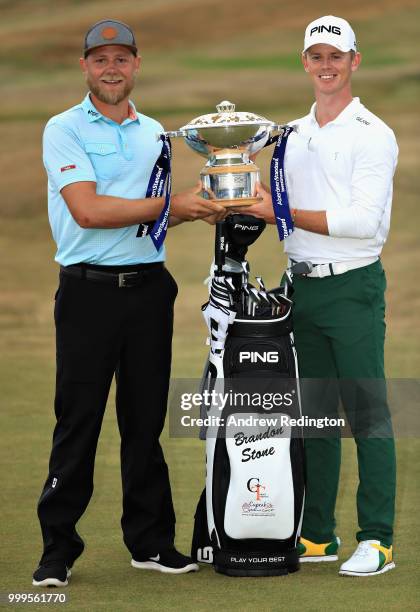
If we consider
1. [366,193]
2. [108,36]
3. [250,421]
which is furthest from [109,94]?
[250,421]

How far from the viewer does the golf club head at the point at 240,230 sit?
4809mm

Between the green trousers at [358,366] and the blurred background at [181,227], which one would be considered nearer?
the green trousers at [358,366]

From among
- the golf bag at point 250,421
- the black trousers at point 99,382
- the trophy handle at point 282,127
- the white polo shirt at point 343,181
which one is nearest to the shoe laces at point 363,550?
the golf bag at point 250,421

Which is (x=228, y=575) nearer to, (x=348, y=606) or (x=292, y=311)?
(x=348, y=606)

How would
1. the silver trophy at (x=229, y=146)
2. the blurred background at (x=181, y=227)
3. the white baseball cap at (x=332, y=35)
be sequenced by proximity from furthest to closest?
the blurred background at (x=181, y=227) < the white baseball cap at (x=332, y=35) < the silver trophy at (x=229, y=146)

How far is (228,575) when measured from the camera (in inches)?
195

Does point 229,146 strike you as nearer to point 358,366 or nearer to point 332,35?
point 332,35

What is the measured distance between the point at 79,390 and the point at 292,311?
823 millimetres

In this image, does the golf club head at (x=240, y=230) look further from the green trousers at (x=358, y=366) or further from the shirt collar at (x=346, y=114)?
the shirt collar at (x=346, y=114)

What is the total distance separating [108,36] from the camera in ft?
16.0

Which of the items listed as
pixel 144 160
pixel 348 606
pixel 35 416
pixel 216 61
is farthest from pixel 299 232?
pixel 216 61

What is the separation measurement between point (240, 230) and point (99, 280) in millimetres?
521

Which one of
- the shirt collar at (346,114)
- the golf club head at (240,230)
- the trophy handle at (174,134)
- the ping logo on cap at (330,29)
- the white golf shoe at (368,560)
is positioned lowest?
the white golf shoe at (368,560)

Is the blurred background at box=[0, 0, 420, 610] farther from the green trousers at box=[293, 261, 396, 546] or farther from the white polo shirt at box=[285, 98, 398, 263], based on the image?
the white polo shirt at box=[285, 98, 398, 263]
